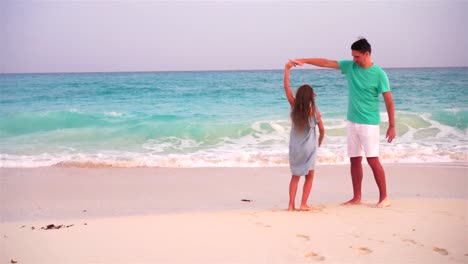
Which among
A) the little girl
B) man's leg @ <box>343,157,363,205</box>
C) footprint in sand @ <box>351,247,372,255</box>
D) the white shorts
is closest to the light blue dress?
the little girl

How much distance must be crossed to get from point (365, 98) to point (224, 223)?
1812 millimetres

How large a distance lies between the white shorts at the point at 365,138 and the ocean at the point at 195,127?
3.90 m

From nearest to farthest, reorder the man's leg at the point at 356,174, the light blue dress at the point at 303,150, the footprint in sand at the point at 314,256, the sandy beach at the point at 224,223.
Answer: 1. the footprint in sand at the point at 314,256
2. the sandy beach at the point at 224,223
3. the light blue dress at the point at 303,150
4. the man's leg at the point at 356,174

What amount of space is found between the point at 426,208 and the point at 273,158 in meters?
4.43

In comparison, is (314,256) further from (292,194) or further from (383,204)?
(383,204)

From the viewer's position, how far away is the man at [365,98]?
4617 millimetres

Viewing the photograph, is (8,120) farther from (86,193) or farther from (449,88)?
(449,88)

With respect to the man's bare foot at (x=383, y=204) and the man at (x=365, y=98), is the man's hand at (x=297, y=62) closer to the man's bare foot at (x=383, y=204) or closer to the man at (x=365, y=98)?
the man at (x=365, y=98)

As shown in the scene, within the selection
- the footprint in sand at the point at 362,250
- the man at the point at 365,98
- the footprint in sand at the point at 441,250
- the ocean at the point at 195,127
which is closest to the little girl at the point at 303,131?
the man at the point at 365,98

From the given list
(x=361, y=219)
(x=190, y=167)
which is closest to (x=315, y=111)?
(x=361, y=219)

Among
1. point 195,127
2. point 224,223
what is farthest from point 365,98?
point 195,127

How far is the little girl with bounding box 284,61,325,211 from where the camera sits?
4.60 metres

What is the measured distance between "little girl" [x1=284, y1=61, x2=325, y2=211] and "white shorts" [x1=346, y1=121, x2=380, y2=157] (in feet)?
1.17

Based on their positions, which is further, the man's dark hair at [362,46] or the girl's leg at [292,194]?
the girl's leg at [292,194]
